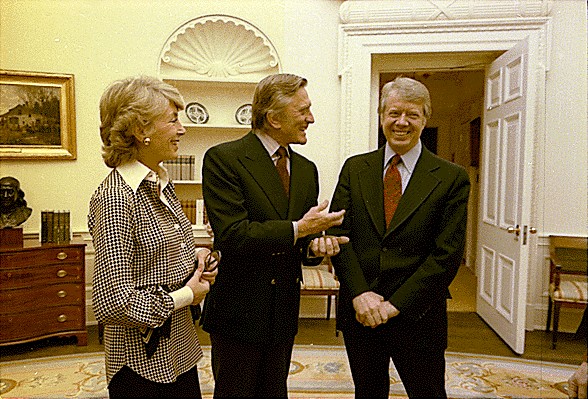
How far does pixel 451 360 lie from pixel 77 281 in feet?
8.47

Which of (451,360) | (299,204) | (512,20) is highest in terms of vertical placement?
(512,20)

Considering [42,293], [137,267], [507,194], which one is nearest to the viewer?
[137,267]

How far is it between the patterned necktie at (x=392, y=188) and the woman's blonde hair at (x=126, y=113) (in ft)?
2.62

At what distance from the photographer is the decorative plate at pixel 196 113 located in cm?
380

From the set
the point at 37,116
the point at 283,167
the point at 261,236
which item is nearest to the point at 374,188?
the point at 283,167

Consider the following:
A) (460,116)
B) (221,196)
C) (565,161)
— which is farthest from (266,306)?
(460,116)

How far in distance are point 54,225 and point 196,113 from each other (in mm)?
1274

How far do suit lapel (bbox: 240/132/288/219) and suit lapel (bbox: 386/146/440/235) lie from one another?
0.37 meters

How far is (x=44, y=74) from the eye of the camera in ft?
12.2

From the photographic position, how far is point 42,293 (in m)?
3.45

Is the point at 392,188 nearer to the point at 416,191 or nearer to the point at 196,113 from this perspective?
the point at 416,191

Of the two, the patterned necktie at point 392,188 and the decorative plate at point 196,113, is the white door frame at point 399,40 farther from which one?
the patterned necktie at point 392,188

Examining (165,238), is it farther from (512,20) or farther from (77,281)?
(512,20)

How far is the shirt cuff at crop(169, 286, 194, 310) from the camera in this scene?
1405 mm
